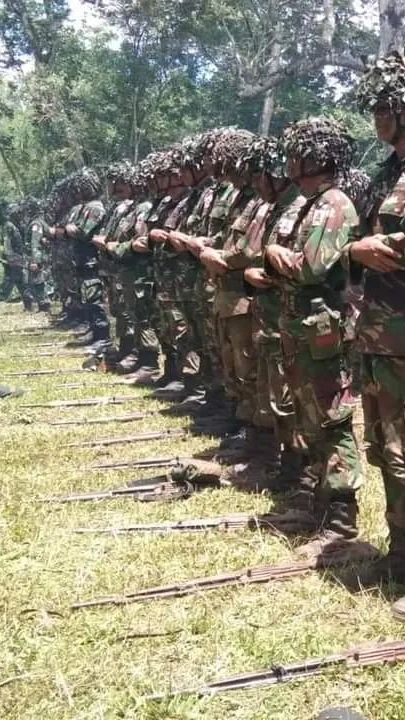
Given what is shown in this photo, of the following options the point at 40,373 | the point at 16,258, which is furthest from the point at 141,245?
the point at 16,258

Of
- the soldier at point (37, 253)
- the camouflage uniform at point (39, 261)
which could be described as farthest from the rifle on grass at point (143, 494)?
the soldier at point (37, 253)

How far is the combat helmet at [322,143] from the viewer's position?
454 cm

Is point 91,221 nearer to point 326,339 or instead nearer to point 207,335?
point 207,335

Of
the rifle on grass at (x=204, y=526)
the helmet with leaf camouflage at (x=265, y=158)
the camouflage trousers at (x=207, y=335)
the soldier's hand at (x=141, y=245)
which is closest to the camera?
the rifle on grass at (x=204, y=526)

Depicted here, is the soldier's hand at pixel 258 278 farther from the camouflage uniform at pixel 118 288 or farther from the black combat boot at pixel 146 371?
the camouflage uniform at pixel 118 288

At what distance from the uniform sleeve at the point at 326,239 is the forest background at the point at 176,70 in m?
17.5

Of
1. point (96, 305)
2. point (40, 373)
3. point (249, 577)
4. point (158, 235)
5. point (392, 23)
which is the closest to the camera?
point (249, 577)

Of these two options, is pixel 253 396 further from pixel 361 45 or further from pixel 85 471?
pixel 361 45

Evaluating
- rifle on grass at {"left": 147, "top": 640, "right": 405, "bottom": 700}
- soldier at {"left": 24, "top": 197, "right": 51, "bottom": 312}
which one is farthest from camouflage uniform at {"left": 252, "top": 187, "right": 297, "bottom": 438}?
soldier at {"left": 24, "top": 197, "right": 51, "bottom": 312}

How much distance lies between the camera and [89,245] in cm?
1348

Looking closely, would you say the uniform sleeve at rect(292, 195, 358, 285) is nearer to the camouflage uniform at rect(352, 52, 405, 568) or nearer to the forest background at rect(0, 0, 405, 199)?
the camouflage uniform at rect(352, 52, 405, 568)

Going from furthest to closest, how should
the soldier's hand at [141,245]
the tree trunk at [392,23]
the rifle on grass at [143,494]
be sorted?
1. the tree trunk at [392,23]
2. the soldier's hand at [141,245]
3. the rifle on grass at [143,494]

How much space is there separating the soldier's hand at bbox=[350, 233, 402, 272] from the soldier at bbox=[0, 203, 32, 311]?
56.3ft

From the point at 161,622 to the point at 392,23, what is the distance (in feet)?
53.3
